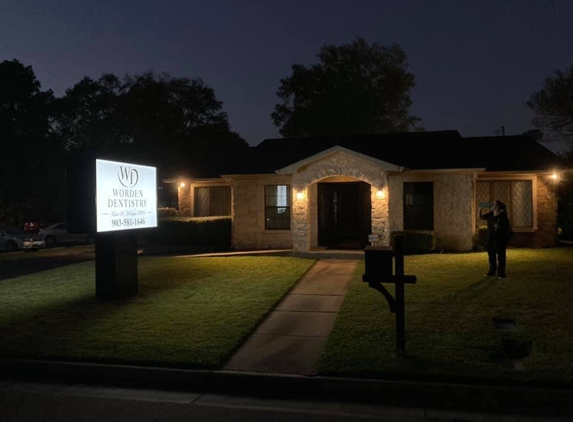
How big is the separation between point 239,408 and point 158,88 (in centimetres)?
3879

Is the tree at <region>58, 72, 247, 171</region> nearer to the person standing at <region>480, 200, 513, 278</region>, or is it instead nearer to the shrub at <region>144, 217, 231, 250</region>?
the shrub at <region>144, 217, 231, 250</region>

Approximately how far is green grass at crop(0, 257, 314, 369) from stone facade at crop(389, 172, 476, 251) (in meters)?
5.10

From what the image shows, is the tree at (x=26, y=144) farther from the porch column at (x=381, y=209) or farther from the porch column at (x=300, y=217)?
the porch column at (x=381, y=209)

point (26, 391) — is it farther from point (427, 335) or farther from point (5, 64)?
point (5, 64)

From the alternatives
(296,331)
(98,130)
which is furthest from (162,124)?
(296,331)

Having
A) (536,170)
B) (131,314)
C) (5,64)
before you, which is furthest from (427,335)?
(5,64)

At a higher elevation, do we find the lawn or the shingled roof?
the shingled roof

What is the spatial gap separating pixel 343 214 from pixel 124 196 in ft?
35.3

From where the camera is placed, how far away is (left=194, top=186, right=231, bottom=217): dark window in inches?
818

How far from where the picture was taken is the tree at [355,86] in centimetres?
3959

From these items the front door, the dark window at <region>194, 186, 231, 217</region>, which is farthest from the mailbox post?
the dark window at <region>194, 186, 231, 217</region>

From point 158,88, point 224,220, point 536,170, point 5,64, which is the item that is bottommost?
point 224,220

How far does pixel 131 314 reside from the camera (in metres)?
8.54

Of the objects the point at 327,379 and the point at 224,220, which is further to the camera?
the point at 224,220
